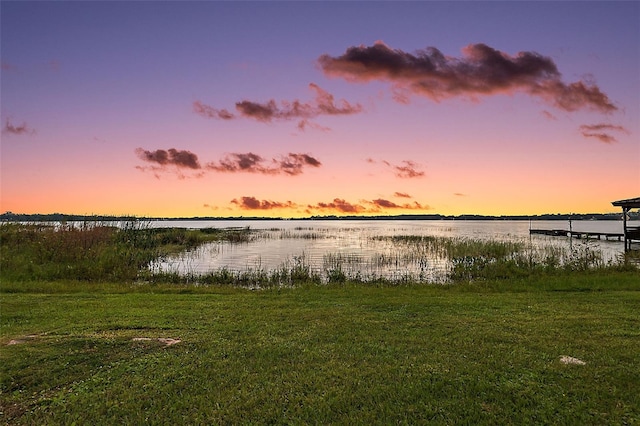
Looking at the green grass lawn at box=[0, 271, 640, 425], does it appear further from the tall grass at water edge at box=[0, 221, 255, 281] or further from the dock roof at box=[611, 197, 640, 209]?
the dock roof at box=[611, 197, 640, 209]

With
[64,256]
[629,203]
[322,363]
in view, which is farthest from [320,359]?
[629,203]

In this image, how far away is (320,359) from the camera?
253 inches

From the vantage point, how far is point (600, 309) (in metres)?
9.68

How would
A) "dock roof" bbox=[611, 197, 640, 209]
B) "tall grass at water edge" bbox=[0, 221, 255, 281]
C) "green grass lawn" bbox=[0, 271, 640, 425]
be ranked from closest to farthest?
"green grass lawn" bbox=[0, 271, 640, 425], "tall grass at water edge" bbox=[0, 221, 255, 281], "dock roof" bbox=[611, 197, 640, 209]

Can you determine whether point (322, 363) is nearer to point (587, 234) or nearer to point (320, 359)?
point (320, 359)

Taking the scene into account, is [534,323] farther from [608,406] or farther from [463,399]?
[463,399]

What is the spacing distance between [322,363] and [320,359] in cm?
17

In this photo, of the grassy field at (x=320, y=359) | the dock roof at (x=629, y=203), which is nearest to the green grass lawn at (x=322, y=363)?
the grassy field at (x=320, y=359)

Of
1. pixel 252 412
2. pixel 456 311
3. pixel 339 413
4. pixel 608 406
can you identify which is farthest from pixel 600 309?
pixel 252 412

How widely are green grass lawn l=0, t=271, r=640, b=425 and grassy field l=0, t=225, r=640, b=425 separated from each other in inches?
1.0

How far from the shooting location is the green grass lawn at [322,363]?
4.84 m

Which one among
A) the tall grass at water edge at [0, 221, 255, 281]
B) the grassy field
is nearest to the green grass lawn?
the grassy field

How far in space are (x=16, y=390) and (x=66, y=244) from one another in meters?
17.0

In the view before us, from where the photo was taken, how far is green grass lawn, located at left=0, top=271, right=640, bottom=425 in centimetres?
484
